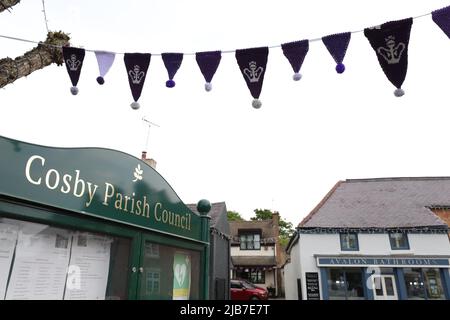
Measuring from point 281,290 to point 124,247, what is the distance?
27.8 m

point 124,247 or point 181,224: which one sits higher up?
point 181,224

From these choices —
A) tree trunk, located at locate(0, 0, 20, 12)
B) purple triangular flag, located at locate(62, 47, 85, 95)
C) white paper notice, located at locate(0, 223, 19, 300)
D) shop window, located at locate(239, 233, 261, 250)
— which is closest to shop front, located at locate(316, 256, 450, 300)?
shop window, located at locate(239, 233, 261, 250)

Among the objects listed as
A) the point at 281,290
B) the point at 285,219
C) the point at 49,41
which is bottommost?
the point at 281,290

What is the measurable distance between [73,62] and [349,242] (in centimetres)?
1718

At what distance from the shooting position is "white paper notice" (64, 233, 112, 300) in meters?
2.55

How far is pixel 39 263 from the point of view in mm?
2316

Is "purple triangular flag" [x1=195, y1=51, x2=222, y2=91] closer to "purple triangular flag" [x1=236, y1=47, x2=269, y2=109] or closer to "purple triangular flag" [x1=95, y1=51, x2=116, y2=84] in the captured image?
"purple triangular flag" [x1=236, y1=47, x2=269, y2=109]

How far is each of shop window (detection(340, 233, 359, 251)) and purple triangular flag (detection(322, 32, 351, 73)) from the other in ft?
50.9

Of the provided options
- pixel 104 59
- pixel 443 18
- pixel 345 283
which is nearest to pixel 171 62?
pixel 104 59

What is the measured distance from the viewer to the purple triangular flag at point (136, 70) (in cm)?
422

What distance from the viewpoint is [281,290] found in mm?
27578

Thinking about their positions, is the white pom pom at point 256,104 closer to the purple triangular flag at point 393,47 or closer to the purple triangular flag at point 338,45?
the purple triangular flag at point 338,45
